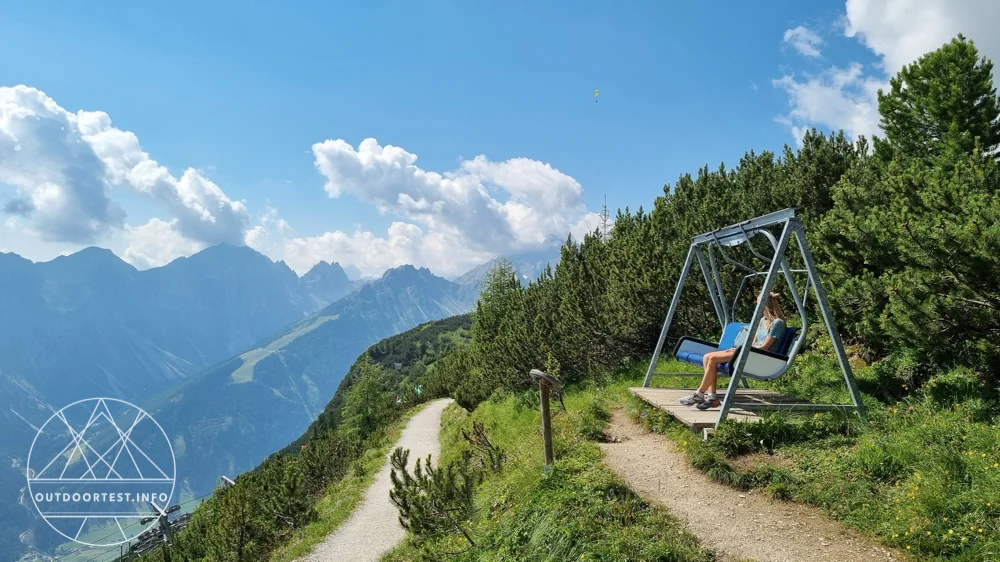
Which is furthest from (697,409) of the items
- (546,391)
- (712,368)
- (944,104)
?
(944,104)

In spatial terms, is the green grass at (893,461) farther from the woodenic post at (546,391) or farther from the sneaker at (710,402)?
the woodenic post at (546,391)

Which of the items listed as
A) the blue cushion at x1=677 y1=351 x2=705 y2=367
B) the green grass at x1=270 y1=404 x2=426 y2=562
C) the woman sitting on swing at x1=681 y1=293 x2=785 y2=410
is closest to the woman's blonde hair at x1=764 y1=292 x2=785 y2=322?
the woman sitting on swing at x1=681 y1=293 x2=785 y2=410

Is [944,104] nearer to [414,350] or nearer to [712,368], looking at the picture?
[712,368]

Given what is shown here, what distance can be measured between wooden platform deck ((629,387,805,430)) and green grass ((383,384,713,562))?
105 cm

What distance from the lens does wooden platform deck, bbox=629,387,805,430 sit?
264 inches

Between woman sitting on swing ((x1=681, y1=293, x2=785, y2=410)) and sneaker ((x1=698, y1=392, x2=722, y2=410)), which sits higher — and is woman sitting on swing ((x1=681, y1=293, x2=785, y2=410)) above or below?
above

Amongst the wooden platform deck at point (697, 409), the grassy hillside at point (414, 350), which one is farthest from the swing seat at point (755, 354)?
the grassy hillside at point (414, 350)

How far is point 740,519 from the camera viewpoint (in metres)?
4.80

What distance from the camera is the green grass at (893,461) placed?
3895mm

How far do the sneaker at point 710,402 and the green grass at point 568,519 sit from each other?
5.50 ft

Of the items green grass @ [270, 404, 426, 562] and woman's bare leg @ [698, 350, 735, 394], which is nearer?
woman's bare leg @ [698, 350, 735, 394]

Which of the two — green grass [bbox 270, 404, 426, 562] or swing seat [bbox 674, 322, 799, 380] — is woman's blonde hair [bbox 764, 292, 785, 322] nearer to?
swing seat [bbox 674, 322, 799, 380]

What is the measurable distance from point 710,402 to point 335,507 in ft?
38.5

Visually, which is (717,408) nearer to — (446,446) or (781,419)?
(781,419)
